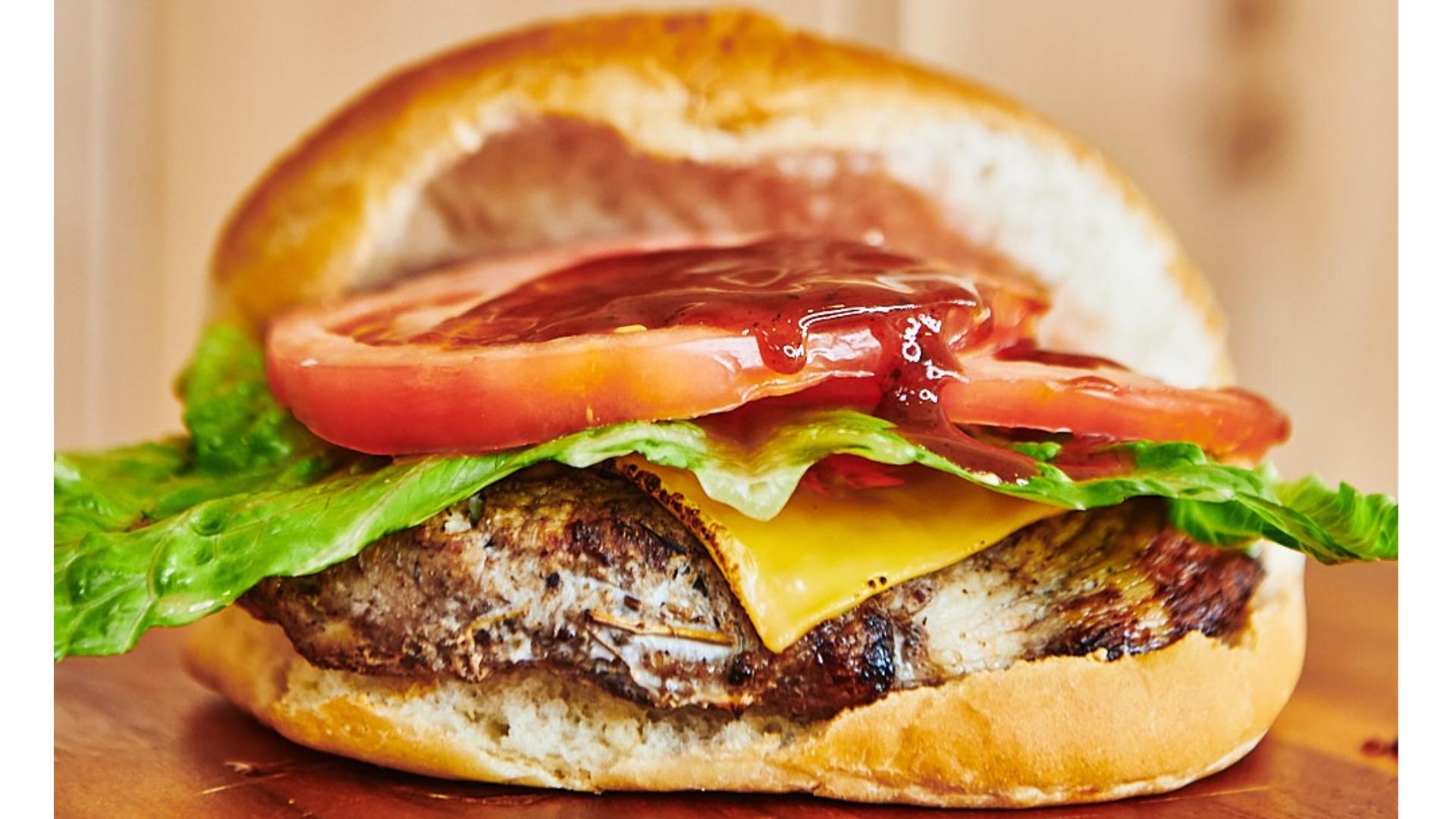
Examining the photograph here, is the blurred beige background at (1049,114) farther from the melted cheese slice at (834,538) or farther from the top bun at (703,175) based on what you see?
the melted cheese slice at (834,538)

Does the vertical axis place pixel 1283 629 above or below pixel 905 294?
below

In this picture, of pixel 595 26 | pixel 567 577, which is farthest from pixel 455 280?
pixel 567 577

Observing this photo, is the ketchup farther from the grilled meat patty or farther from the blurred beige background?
the blurred beige background

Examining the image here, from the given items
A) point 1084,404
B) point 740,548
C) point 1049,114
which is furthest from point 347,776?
point 1049,114

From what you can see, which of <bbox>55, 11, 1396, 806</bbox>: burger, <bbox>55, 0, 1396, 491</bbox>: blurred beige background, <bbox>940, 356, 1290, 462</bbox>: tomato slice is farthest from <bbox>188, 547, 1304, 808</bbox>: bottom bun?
<bbox>55, 0, 1396, 491</bbox>: blurred beige background

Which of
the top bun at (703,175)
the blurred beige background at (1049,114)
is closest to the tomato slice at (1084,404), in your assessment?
the top bun at (703,175)

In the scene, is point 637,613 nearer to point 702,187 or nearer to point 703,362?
point 703,362
